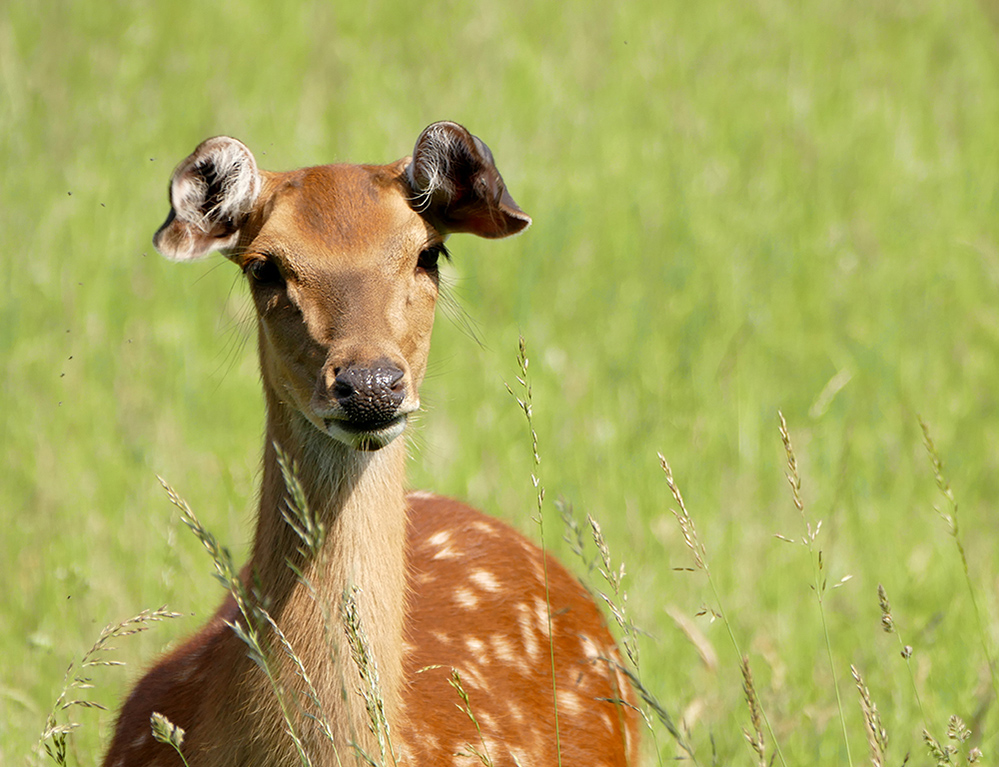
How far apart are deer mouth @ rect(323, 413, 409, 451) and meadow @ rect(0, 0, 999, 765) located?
2.20ft

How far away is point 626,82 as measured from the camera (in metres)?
10.3

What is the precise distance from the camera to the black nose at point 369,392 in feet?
9.59

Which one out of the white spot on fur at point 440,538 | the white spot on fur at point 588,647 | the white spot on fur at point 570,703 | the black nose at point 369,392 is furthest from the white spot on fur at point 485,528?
the black nose at point 369,392

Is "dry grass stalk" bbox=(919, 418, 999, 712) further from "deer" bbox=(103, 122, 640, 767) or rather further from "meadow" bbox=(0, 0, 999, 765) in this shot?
"deer" bbox=(103, 122, 640, 767)

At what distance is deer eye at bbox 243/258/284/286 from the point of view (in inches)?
131

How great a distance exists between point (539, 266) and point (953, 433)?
266 cm

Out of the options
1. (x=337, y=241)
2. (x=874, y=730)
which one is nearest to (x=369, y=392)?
(x=337, y=241)

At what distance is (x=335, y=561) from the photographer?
3.28 metres

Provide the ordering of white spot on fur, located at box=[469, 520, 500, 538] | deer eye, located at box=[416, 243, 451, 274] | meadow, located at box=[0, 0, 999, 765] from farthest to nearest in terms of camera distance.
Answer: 1. meadow, located at box=[0, 0, 999, 765]
2. white spot on fur, located at box=[469, 520, 500, 538]
3. deer eye, located at box=[416, 243, 451, 274]


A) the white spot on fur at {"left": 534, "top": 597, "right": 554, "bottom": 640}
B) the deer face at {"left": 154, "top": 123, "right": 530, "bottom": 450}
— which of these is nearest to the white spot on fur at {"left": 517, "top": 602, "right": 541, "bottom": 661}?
the white spot on fur at {"left": 534, "top": 597, "right": 554, "bottom": 640}

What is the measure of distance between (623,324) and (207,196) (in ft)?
14.8

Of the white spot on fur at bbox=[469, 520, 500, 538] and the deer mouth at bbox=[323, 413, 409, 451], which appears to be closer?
the deer mouth at bbox=[323, 413, 409, 451]

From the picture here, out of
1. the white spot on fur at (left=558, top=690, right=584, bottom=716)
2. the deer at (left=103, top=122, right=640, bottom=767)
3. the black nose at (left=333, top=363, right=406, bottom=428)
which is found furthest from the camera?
the white spot on fur at (left=558, top=690, right=584, bottom=716)

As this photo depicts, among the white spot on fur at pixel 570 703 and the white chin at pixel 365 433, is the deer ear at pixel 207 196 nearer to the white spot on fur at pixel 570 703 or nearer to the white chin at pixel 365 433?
the white chin at pixel 365 433
